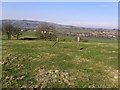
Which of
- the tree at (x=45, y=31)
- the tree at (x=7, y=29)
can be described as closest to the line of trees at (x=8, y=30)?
the tree at (x=7, y=29)

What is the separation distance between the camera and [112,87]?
888 cm

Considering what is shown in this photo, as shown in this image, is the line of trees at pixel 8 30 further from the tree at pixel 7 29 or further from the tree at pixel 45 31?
the tree at pixel 45 31

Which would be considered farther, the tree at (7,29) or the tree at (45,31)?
the tree at (45,31)

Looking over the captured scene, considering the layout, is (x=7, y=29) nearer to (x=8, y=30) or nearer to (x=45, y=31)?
(x=8, y=30)

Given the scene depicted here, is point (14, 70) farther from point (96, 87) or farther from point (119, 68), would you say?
point (119, 68)

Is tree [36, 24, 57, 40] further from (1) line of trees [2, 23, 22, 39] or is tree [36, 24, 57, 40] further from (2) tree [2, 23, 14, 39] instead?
(2) tree [2, 23, 14, 39]

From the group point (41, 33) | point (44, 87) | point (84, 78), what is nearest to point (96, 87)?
point (84, 78)

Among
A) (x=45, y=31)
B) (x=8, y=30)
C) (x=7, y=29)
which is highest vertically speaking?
(x=7, y=29)

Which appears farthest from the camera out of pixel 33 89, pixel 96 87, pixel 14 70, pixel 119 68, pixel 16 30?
pixel 16 30

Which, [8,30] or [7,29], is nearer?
[8,30]

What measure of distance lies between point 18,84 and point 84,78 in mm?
4290

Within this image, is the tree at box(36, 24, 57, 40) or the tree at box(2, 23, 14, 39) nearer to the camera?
the tree at box(2, 23, 14, 39)

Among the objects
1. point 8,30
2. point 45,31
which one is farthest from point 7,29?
point 45,31

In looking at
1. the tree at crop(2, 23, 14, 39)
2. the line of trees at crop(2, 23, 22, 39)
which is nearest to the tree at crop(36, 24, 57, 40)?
the line of trees at crop(2, 23, 22, 39)
